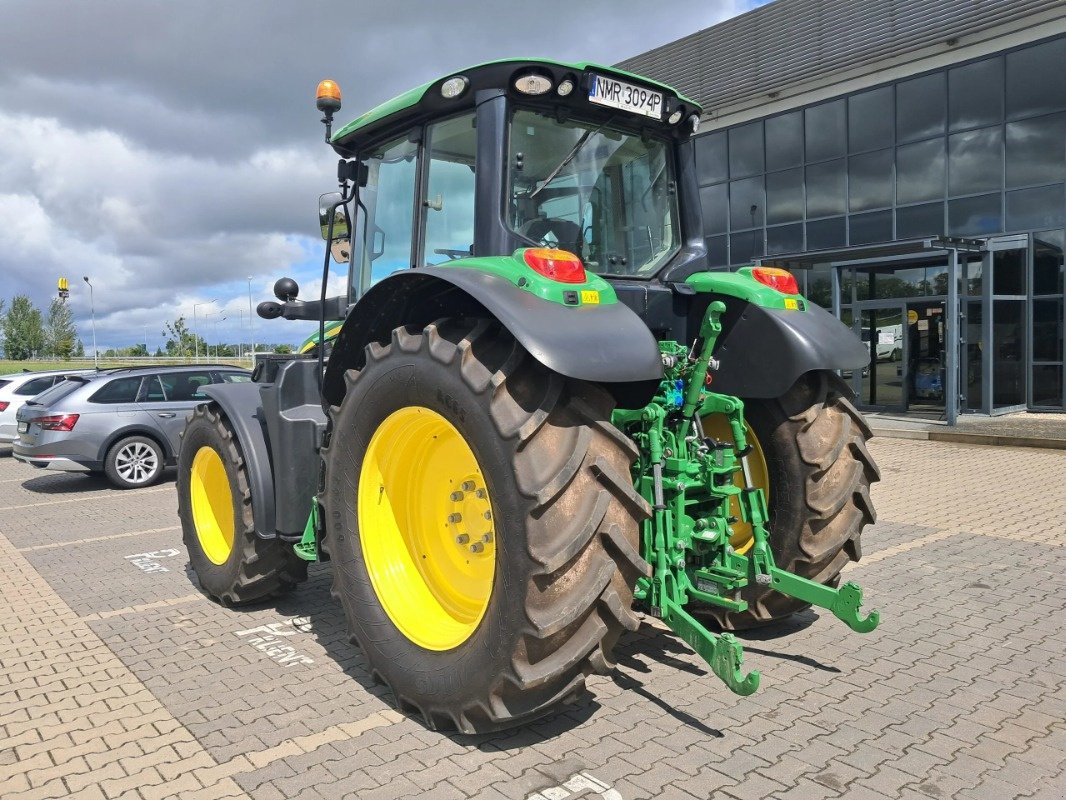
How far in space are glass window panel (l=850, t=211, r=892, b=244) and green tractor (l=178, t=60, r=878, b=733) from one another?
47.2 feet

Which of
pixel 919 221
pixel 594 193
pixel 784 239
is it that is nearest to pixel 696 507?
pixel 594 193

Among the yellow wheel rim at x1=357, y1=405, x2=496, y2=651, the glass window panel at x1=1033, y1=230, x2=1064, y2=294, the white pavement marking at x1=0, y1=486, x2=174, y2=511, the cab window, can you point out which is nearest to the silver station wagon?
the white pavement marking at x1=0, y1=486, x2=174, y2=511

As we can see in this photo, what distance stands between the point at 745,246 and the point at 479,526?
57.7 feet

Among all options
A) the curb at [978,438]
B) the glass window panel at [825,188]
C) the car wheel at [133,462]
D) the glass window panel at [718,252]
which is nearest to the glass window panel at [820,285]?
the glass window panel at [825,188]

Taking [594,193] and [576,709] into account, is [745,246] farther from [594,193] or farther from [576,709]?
[576,709]

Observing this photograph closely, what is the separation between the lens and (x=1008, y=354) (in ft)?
51.5

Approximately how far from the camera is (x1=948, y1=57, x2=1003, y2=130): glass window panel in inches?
600

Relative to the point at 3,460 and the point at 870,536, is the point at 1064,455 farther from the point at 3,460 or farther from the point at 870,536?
the point at 3,460

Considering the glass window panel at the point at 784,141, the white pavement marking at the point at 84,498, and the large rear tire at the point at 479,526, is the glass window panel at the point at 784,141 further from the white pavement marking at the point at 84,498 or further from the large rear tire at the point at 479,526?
the large rear tire at the point at 479,526

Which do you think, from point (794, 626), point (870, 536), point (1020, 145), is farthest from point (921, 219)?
point (794, 626)

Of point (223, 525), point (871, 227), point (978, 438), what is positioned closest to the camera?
point (223, 525)

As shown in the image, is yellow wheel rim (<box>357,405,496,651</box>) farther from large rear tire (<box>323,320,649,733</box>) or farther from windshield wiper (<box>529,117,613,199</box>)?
windshield wiper (<box>529,117,613,199</box>)

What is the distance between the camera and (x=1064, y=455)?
10.9m

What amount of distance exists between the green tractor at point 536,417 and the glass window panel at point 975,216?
13710 mm
